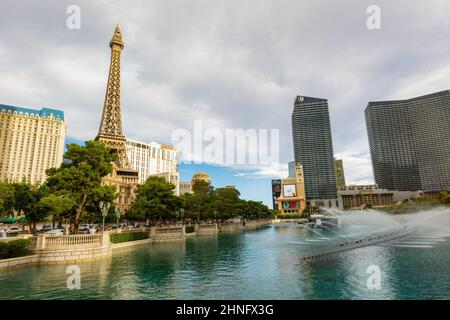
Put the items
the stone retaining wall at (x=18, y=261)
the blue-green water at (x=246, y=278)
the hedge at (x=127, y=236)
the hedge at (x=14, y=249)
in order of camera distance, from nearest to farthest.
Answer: the blue-green water at (x=246, y=278), the stone retaining wall at (x=18, y=261), the hedge at (x=14, y=249), the hedge at (x=127, y=236)

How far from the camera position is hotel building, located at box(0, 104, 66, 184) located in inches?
5925

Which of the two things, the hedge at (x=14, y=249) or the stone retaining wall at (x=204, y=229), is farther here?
the stone retaining wall at (x=204, y=229)

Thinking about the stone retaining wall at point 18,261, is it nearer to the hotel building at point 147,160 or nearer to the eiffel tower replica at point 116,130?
the eiffel tower replica at point 116,130

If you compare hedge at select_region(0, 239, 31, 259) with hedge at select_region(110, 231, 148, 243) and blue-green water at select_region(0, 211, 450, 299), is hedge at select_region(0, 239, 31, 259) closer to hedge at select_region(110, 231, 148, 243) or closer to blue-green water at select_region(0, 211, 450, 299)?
blue-green water at select_region(0, 211, 450, 299)

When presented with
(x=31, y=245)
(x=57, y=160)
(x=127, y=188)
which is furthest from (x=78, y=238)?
(x=57, y=160)

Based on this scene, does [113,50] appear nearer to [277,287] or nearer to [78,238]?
[78,238]

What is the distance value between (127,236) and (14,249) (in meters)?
16.5

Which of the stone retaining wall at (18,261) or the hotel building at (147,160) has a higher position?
the hotel building at (147,160)

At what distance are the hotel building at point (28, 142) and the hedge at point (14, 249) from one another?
489 feet

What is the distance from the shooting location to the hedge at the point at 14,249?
22.3m

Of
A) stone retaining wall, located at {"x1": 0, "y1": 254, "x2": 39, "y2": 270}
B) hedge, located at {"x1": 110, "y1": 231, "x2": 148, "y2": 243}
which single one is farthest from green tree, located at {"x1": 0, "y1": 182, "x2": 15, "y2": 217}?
stone retaining wall, located at {"x1": 0, "y1": 254, "x2": 39, "y2": 270}

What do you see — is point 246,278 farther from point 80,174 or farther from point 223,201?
point 223,201

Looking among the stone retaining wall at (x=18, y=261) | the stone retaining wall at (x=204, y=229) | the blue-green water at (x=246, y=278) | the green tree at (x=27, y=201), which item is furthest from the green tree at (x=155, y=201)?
the stone retaining wall at (x=18, y=261)

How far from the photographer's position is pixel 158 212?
49.2 m
